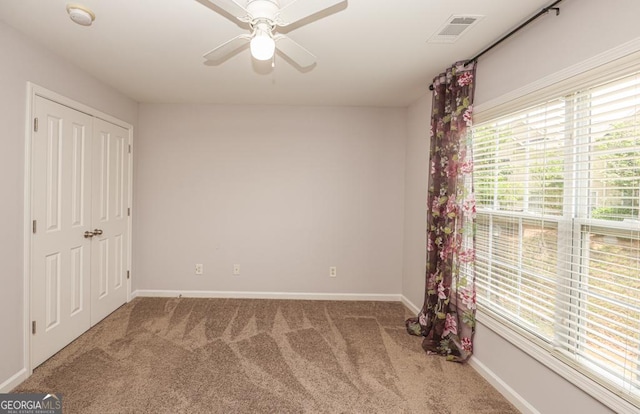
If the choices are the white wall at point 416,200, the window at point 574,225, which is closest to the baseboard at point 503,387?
the window at point 574,225

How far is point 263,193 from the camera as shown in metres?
3.95

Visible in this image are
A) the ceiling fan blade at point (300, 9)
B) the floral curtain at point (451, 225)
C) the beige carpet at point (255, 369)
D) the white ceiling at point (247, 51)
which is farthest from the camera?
the floral curtain at point (451, 225)

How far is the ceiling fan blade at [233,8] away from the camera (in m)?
1.37

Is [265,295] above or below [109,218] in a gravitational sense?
below

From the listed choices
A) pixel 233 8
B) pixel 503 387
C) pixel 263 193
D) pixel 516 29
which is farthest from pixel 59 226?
pixel 516 29

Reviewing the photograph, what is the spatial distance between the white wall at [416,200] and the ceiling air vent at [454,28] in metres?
1.15

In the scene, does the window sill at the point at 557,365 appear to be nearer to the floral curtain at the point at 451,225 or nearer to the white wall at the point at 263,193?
the floral curtain at the point at 451,225

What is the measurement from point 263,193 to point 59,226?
81.4 inches

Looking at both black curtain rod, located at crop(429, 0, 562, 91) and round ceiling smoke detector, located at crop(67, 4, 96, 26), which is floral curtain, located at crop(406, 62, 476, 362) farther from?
round ceiling smoke detector, located at crop(67, 4, 96, 26)

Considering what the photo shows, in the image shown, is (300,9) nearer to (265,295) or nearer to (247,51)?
(247,51)

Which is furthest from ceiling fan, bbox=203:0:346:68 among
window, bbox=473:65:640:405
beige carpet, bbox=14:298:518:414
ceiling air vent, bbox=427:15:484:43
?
beige carpet, bbox=14:298:518:414

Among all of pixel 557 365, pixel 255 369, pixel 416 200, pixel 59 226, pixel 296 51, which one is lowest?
pixel 255 369

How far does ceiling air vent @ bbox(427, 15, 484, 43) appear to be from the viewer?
1938 mm

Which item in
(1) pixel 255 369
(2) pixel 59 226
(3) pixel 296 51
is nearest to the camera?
(3) pixel 296 51
